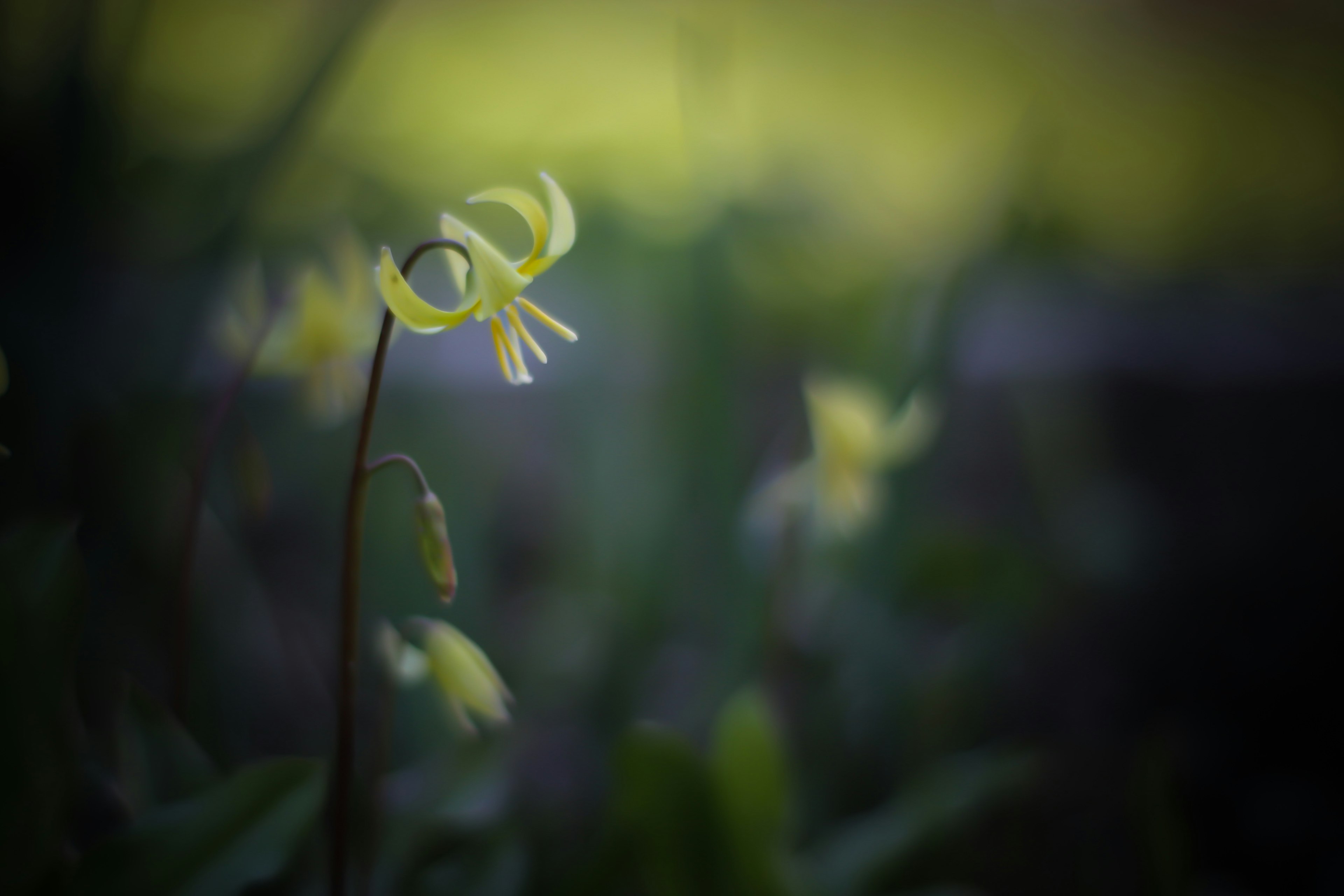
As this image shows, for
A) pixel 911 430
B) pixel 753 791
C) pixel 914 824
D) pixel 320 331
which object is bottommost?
pixel 914 824

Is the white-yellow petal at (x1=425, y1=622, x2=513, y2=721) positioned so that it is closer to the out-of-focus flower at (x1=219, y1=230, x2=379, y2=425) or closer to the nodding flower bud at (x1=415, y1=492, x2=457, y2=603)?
the nodding flower bud at (x1=415, y1=492, x2=457, y2=603)

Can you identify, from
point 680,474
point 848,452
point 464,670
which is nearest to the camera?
point 464,670

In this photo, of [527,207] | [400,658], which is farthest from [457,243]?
[400,658]

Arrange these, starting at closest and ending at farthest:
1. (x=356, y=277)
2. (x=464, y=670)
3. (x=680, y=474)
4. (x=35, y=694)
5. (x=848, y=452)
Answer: (x=35, y=694) < (x=464, y=670) < (x=356, y=277) < (x=848, y=452) < (x=680, y=474)

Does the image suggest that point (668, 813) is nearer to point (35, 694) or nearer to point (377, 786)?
point (377, 786)

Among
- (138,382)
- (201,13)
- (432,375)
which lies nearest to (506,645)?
(432,375)

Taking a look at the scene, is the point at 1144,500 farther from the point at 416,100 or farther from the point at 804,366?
the point at 416,100
